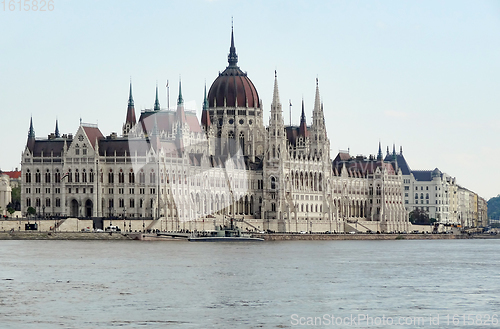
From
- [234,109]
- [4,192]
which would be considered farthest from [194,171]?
[4,192]

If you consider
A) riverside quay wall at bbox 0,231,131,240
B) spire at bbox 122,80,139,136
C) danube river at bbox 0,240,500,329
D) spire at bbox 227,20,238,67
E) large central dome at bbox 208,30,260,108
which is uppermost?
spire at bbox 227,20,238,67

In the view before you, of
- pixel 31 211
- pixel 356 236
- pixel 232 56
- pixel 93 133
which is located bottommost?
pixel 356 236

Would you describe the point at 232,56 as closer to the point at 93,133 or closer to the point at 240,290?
the point at 93,133

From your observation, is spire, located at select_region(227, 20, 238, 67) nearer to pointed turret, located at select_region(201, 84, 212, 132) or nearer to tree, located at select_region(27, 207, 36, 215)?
pointed turret, located at select_region(201, 84, 212, 132)

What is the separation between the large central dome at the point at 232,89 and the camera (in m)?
196

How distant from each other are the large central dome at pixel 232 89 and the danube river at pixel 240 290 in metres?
88.9

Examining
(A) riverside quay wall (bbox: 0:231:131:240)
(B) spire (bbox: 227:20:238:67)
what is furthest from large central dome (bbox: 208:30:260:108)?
(A) riverside quay wall (bbox: 0:231:131:240)

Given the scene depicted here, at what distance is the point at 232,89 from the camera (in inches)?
7687

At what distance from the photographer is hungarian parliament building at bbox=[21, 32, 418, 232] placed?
157 meters

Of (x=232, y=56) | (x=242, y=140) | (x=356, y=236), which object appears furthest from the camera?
(x=232, y=56)

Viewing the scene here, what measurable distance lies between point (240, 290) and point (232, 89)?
128189 millimetres

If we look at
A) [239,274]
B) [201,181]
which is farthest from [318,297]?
[201,181]

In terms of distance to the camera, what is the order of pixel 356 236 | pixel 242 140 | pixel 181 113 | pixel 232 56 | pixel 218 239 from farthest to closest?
pixel 232 56
pixel 242 140
pixel 181 113
pixel 356 236
pixel 218 239

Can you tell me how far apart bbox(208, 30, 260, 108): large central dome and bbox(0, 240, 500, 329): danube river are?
88865 millimetres
